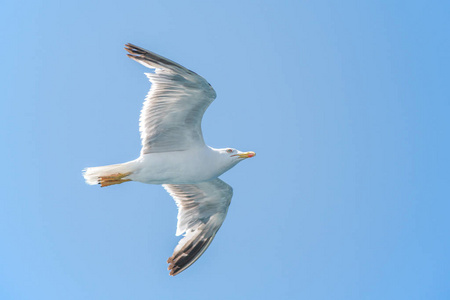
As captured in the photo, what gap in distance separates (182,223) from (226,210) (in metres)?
1.02

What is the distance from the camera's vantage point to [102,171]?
37.9 ft

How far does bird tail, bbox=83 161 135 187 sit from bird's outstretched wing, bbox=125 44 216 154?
1.76 feet

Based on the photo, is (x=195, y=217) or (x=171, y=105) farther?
(x=195, y=217)

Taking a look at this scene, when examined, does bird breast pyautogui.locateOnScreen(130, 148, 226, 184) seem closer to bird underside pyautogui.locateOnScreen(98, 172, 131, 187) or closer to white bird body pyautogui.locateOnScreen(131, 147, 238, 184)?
white bird body pyautogui.locateOnScreen(131, 147, 238, 184)

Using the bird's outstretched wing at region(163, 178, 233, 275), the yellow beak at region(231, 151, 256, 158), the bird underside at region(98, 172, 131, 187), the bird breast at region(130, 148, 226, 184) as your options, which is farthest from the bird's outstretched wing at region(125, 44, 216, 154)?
the bird's outstretched wing at region(163, 178, 233, 275)

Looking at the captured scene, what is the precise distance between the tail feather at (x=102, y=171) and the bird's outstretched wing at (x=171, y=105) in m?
0.52

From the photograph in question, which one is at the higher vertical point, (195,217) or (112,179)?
(112,179)

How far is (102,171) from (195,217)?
8.81ft

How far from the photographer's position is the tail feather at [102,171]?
37.5ft

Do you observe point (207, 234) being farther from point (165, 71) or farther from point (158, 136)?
point (165, 71)

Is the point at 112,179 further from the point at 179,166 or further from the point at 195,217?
the point at 195,217

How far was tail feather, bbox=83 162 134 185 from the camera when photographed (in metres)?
11.4

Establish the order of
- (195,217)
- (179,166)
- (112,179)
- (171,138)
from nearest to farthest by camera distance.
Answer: (112,179) → (179,166) → (171,138) → (195,217)

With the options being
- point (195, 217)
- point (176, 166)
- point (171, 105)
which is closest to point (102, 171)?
point (176, 166)
